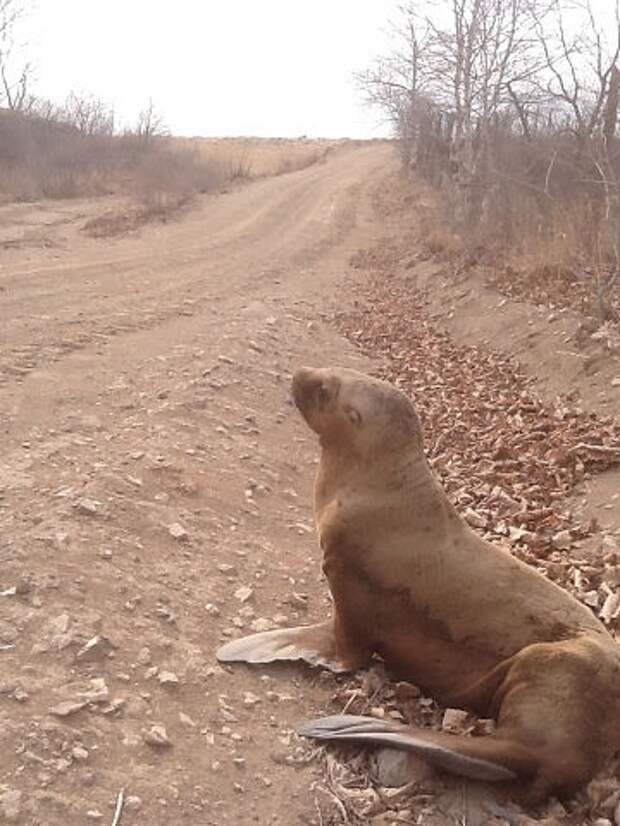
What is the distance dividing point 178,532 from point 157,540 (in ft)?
0.62

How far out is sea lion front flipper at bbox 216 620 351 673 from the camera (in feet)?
13.5

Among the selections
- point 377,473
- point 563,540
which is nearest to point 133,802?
point 377,473

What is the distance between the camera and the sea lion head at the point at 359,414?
4125 millimetres

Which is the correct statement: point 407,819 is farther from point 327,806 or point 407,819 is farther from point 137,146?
point 137,146

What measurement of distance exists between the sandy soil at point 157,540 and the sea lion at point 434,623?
0.23 metres

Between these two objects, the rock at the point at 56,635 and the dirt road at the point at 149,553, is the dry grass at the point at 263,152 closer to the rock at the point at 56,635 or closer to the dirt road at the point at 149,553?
the dirt road at the point at 149,553

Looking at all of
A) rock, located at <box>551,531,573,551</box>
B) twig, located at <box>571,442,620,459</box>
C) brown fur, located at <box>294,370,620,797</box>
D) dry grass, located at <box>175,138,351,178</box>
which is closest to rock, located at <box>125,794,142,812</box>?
brown fur, located at <box>294,370,620,797</box>

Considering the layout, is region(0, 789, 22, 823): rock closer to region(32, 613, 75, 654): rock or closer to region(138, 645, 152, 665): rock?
region(32, 613, 75, 654): rock

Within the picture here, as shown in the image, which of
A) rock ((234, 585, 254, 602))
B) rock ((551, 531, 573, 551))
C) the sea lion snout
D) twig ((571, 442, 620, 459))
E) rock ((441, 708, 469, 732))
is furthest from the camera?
twig ((571, 442, 620, 459))

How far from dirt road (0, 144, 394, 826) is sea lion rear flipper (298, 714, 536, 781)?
32 cm

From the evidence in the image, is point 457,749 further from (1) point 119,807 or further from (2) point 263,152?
(2) point 263,152

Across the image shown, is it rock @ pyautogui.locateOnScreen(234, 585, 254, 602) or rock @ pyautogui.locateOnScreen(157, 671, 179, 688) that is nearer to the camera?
rock @ pyautogui.locateOnScreen(157, 671, 179, 688)

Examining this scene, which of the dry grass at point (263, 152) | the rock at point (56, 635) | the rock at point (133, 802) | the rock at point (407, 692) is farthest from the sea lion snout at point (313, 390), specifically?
the dry grass at point (263, 152)

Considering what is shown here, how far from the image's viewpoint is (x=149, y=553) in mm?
4941
